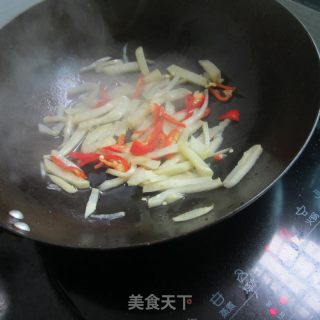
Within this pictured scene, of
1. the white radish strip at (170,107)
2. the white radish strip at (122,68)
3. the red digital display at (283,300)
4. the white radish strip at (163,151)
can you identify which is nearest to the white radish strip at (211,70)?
the white radish strip at (170,107)

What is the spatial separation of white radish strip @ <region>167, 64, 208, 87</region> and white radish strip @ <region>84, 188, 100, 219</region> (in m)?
0.68

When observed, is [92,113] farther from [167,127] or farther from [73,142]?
[167,127]

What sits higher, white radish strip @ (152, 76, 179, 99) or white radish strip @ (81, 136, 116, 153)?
white radish strip @ (152, 76, 179, 99)

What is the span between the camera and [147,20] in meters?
1.89

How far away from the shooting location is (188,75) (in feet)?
5.77

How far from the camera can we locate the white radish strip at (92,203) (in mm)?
1340

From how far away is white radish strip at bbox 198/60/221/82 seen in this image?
1715 mm

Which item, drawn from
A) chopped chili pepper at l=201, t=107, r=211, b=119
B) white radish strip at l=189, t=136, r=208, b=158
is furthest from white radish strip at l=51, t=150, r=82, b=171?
chopped chili pepper at l=201, t=107, r=211, b=119

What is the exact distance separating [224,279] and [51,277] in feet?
1.74

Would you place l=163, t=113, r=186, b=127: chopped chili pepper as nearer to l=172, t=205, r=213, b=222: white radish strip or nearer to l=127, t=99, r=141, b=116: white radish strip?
l=127, t=99, r=141, b=116: white radish strip

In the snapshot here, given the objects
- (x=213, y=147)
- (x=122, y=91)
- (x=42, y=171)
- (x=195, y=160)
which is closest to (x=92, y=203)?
(x=42, y=171)

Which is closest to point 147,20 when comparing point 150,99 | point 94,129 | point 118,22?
point 118,22

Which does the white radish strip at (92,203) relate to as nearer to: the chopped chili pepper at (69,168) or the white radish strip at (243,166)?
the chopped chili pepper at (69,168)

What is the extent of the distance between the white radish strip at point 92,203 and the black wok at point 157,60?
0.10 feet
